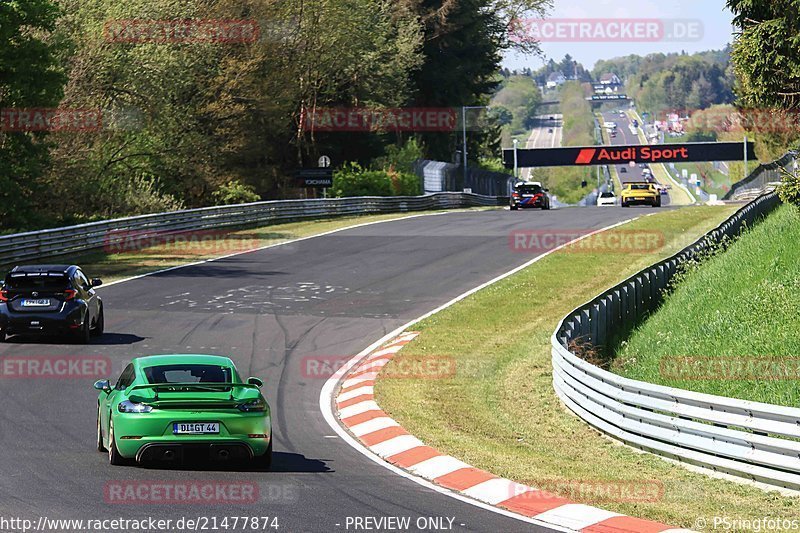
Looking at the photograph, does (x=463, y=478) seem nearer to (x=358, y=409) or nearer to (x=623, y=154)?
(x=358, y=409)

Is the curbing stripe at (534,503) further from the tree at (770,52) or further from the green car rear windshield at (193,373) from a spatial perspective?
the tree at (770,52)

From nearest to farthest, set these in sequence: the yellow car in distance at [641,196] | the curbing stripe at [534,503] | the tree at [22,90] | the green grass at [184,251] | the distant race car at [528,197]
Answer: the curbing stripe at [534,503]
the green grass at [184,251]
the tree at [22,90]
the distant race car at [528,197]
the yellow car in distance at [641,196]

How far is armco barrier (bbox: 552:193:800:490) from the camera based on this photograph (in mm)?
12180

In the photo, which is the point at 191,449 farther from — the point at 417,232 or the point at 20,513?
the point at 417,232

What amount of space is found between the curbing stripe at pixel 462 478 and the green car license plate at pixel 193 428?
2278mm

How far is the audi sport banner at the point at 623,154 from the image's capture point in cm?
9906

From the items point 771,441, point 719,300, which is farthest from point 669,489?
point 719,300

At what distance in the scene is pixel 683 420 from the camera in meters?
13.8

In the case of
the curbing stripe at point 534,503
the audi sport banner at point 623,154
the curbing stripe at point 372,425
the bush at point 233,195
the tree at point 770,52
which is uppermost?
the tree at point 770,52

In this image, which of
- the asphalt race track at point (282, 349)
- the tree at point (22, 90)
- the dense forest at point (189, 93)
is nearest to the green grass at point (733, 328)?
the asphalt race track at point (282, 349)

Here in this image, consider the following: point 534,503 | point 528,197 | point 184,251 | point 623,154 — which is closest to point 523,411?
point 534,503

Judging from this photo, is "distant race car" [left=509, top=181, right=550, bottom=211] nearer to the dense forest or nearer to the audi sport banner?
the dense forest

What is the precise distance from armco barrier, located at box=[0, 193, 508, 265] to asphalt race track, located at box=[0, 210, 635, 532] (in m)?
4.48

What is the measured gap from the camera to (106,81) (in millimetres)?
49688
